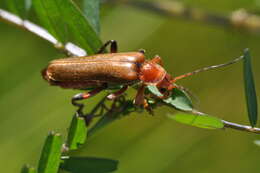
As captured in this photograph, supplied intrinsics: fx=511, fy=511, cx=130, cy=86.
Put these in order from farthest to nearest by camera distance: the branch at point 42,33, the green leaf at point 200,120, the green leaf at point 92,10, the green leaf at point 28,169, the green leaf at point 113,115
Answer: the branch at point 42,33 → the green leaf at point 92,10 → the green leaf at point 113,115 → the green leaf at point 28,169 → the green leaf at point 200,120

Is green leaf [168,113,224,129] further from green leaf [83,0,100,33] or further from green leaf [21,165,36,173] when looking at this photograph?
green leaf [83,0,100,33]

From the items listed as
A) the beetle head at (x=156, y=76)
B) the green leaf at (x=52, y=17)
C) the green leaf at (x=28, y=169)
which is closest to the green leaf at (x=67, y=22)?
the green leaf at (x=52, y=17)

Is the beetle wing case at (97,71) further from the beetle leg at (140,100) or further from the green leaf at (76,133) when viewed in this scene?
the green leaf at (76,133)

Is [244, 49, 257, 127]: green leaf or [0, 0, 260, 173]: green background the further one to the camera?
[0, 0, 260, 173]: green background

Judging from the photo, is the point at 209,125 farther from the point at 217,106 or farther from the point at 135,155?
the point at 217,106

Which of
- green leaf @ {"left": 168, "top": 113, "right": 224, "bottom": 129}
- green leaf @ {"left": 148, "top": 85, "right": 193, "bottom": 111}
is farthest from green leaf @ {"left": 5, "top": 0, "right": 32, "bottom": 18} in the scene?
green leaf @ {"left": 168, "top": 113, "right": 224, "bottom": 129}

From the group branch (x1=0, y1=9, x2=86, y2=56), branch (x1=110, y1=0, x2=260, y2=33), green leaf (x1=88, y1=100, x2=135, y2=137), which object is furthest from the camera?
branch (x1=110, y1=0, x2=260, y2=33)

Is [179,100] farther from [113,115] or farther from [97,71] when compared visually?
[97,71]

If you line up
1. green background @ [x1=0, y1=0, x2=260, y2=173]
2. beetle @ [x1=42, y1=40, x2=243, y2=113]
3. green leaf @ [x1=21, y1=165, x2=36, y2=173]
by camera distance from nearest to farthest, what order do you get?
green leaf @ [x1=21, y1=165, x2=36, y2=173], beetle @ [x1=42, y1=40, x2=243, y2=113], green background @ [x1=0, y1=0, x2=260, y2=173]
